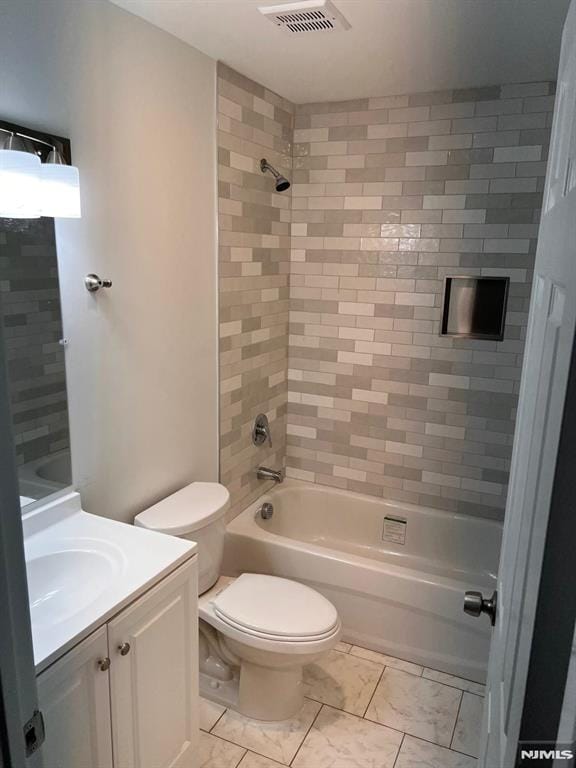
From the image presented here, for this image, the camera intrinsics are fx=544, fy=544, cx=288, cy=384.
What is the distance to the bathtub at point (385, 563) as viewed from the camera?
2.39 metres

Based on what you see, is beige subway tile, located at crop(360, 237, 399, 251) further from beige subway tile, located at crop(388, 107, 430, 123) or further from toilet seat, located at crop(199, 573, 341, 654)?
toilet seat, located at crop(199, 573, 341, 654)

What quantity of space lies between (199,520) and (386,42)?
1903 millimetres

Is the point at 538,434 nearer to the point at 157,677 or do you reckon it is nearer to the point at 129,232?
the point at 157,677

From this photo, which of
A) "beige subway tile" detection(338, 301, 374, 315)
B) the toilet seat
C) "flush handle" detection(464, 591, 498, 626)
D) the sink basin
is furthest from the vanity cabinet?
"beige subway tile" detection(338, 301, 374, 315)

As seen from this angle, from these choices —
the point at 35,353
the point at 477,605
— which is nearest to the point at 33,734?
the point at 477,605

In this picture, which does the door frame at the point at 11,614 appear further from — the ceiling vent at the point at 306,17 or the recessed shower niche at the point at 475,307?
the recessed shower niche at the point at 475,307

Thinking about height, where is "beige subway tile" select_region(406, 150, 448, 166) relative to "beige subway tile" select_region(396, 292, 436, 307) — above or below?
above

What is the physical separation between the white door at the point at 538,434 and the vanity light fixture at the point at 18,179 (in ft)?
4.24

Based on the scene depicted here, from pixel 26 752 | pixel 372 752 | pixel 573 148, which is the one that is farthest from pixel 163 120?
pixel 372 752

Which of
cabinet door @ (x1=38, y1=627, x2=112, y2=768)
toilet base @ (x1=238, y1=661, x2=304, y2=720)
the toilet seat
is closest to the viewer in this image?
cabinet door @ (x1=38, y1=627, x2=112, y2=768)

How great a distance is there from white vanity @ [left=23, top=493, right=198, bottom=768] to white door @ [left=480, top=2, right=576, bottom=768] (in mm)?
901

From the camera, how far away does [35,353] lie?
161 centimetres

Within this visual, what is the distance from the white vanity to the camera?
129cm

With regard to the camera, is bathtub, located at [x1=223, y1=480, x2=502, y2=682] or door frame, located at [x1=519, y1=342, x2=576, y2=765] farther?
bathtub, located at [x1=223, y1=480, x2=502, y2=682]
